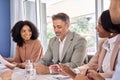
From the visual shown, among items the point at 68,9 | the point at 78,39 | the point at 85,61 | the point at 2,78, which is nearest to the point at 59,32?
the point at 78,39

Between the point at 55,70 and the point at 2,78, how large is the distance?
0.55 meters

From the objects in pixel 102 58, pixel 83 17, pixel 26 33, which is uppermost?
pixel 83 17

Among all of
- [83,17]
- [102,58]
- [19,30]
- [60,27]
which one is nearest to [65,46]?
[60,27]

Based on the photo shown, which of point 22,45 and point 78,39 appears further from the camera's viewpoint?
point 22,45

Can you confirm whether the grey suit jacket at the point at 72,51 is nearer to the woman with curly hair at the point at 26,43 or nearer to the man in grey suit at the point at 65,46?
the man in grey suit at the point at 65,46

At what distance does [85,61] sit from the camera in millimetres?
2500

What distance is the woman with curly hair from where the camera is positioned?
3111 mm

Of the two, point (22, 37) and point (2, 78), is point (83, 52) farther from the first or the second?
point (22, 37)

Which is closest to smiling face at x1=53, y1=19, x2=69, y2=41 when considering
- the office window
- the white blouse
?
the white blouse

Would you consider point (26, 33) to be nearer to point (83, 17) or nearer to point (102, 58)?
point (83, 17)

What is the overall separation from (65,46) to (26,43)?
101 cm

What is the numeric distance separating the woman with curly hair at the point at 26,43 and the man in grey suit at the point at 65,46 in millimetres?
446

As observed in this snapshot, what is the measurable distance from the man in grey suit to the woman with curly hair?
1.46ft

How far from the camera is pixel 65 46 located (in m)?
2.48
